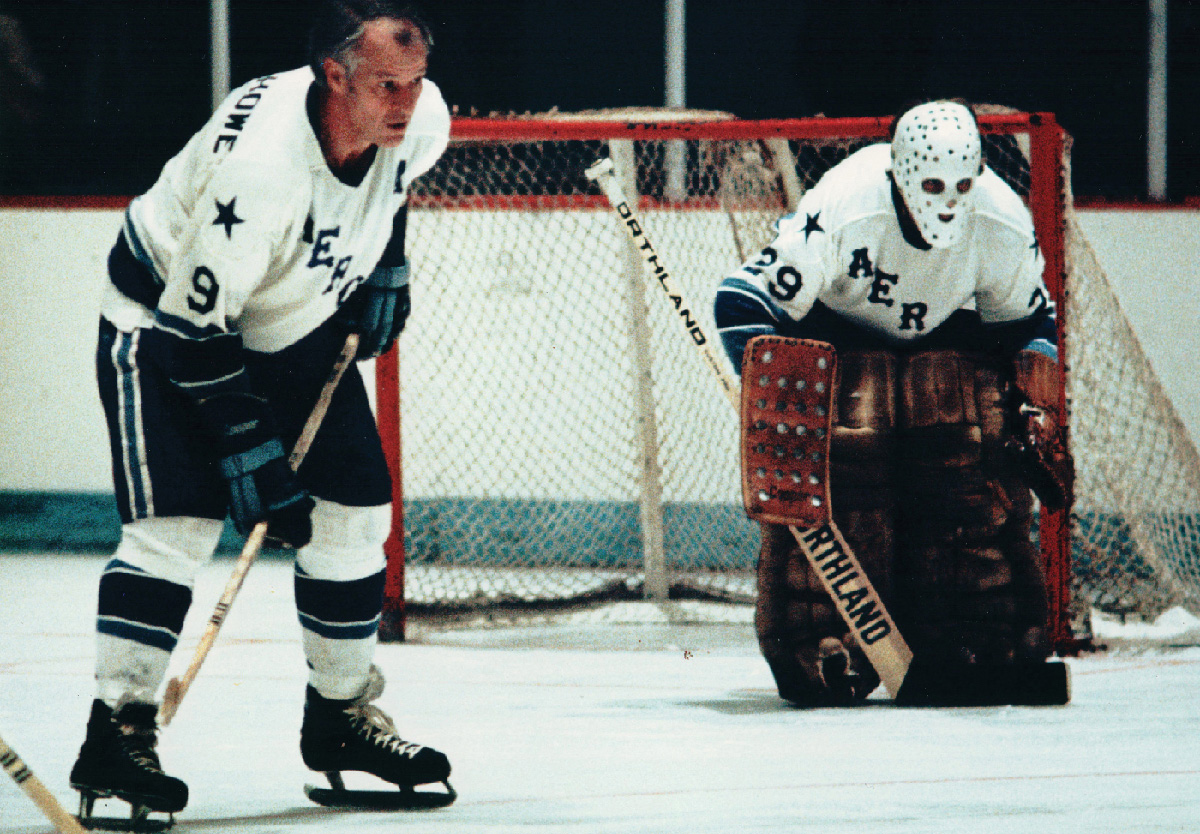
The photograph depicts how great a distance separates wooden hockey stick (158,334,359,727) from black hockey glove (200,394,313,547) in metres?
0.04

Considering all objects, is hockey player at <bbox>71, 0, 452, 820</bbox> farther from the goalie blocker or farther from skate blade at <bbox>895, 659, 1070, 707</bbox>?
skate blade at <bbox>895, 659, 1070, 707</bbox>

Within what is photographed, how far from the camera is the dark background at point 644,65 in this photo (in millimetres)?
5512

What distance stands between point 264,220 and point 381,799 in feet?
2.95

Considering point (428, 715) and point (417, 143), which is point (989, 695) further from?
point (417, 143)

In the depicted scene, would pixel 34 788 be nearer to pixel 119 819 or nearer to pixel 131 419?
pixel 119 819

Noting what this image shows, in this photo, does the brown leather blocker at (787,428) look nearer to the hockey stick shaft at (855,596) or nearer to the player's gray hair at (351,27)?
the hockey stick shaft at (855,596)

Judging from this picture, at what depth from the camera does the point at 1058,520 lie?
393 cm

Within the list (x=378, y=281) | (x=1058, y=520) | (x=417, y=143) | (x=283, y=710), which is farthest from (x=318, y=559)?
(x=1058, y=520)

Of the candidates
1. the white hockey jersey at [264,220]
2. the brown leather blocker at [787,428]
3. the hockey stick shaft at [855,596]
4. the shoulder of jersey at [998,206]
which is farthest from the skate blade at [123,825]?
the shoulder of jersey at [998,206]

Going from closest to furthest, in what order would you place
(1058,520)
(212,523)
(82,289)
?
(212,523) < (1058,520) < (82,289)

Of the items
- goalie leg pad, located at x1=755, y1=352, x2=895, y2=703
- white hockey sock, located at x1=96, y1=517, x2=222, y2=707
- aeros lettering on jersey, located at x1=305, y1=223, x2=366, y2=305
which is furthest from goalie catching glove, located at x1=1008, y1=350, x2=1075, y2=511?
white hockey sock, located at x1=96, y1=517, x2=222, y2=707

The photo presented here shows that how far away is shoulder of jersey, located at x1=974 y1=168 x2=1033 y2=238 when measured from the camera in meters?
3.28

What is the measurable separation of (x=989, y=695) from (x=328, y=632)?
1.45 metres

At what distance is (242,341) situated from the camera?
231 centimetres
